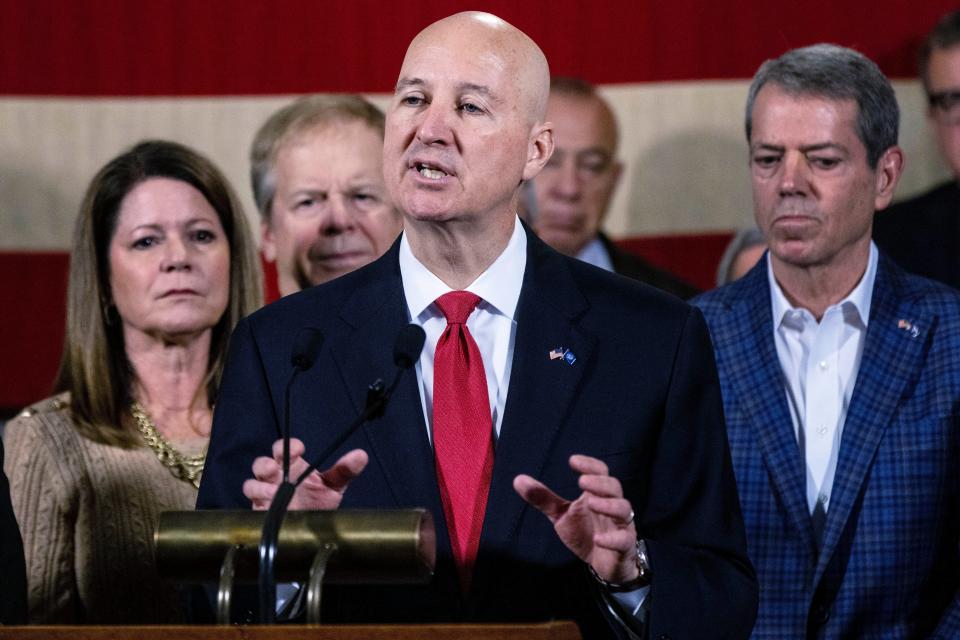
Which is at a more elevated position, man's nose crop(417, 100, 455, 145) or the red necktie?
man's nose crop(417, 100, 455, 145)

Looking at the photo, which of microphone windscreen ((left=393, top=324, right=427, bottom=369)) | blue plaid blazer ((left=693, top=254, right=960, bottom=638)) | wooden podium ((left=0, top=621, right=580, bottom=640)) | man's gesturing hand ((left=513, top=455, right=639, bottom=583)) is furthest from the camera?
blue plaid blazer ((left=693, top=254, right=960, bottom=638))

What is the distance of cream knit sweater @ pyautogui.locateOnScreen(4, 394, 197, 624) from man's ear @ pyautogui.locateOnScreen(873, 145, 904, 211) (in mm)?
1494

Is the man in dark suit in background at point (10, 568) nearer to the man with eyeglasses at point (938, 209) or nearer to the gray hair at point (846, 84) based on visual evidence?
the gray hair at point (846, 84)

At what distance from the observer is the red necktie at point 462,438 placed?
2.16 metres

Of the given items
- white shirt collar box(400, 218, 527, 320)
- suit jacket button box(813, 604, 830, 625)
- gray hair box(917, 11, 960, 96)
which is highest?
gray hair box(917, 11, 960, 96)

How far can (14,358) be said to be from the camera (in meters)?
4.29

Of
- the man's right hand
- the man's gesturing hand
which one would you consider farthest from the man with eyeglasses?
the man's right hand

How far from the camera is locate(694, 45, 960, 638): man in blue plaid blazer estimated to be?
107 inches

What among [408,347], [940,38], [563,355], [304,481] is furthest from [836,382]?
[940,38]

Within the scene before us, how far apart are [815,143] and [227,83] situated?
2.04 meters

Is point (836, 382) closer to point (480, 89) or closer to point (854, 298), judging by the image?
point (854, 298)

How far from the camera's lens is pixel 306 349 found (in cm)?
195

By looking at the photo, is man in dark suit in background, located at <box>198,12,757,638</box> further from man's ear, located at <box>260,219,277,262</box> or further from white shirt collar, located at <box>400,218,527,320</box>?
man's ear, located at <box>260,219,277,262</box>

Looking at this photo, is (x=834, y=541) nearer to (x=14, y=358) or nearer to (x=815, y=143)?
(x=815, y=143)
